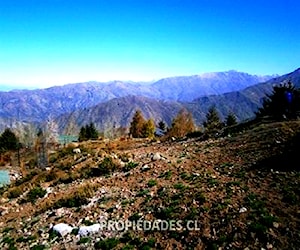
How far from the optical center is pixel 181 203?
17859mm

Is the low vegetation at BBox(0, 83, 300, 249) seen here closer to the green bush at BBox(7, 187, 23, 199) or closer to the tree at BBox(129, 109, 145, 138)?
the green bush at BBox(7, 187, 23, 199)

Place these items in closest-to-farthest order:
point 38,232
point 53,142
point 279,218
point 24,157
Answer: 1. point 279,218
2. point 38,232
3. point 24,157
4. point 53,142

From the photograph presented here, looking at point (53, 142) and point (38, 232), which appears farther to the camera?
point (53, 142)

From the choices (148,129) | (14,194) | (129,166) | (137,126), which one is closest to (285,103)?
(129,166)

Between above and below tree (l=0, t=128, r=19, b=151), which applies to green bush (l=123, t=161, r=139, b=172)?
above

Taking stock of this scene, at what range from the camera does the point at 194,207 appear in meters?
17.0

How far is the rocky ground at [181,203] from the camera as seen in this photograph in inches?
570

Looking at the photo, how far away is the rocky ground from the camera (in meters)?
14.5

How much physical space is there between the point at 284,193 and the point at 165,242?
6.07 m

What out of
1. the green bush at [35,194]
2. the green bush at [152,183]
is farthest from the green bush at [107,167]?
the green bush at [152,183]

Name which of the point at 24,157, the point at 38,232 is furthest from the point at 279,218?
the point at 24,157

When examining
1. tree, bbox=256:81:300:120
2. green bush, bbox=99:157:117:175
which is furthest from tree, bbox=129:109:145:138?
green bush, bbox=99:157:117:175

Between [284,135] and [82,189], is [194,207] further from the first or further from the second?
[284,135]

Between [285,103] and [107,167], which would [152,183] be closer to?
[107,167]
